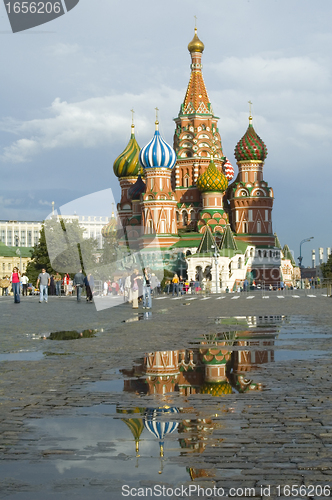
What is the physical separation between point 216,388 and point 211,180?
74.1 m

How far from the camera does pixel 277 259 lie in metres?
87.4

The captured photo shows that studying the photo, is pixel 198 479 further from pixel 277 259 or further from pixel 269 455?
pixel 277 259

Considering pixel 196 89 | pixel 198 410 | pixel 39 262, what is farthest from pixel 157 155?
pixel 198 410

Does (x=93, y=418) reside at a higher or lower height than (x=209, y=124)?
lower

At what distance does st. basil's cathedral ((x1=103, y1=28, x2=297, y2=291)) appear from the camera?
3083 inches

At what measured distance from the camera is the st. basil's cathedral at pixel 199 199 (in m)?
78.3

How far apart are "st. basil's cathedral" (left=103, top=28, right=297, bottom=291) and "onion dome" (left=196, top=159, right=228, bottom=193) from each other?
0.11m

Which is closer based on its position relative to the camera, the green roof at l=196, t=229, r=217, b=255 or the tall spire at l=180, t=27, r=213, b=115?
the green roof at l=196, t=229, r=217, b=255

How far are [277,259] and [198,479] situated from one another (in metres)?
84.3

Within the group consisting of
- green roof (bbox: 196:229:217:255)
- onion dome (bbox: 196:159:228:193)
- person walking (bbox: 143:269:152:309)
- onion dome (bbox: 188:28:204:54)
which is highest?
onion dome (bbox: 188:28:204:54)

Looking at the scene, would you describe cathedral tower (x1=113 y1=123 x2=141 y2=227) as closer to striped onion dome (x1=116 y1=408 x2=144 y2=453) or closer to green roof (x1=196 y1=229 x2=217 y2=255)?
green roof (x1=196 y1=229 x2=217 y2=255)

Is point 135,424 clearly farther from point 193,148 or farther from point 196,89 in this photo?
point 196,89

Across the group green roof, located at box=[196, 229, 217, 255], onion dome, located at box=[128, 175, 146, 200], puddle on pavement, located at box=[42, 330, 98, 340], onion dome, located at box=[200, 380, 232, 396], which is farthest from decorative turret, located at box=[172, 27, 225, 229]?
onion dome, located at box=[200, 380, 232, 396]

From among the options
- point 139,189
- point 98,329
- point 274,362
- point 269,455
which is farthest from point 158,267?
point 269,455
